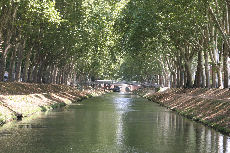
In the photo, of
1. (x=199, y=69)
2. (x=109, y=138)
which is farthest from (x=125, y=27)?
(x=109, y=138)

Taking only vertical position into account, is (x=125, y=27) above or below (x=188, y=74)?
above

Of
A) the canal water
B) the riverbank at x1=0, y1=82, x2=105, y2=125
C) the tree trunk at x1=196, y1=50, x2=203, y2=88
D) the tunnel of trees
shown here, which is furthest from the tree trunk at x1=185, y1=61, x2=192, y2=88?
the canal water

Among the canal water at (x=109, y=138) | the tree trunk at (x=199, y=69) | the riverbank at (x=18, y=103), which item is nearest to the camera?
the canal water at (x=109, y=138)

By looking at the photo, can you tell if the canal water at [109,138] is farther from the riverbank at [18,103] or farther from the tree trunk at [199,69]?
the tree trunk at [199,69]

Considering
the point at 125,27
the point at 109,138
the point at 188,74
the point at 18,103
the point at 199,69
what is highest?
the point at 125,27

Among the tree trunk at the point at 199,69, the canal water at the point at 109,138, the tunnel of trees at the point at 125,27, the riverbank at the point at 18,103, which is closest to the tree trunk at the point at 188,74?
the tunnel of trees at the point at 125,27

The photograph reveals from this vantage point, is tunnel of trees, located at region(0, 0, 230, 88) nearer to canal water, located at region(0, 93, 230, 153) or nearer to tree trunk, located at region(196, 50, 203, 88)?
tree trunk, located at region(196, 50, 203, 88)

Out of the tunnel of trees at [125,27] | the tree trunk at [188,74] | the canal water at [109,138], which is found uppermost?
the tunnel of trees at [125,27]

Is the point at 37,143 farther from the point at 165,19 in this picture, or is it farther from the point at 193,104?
the point at 165,19

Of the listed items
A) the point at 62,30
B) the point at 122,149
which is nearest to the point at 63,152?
the point at 122,149

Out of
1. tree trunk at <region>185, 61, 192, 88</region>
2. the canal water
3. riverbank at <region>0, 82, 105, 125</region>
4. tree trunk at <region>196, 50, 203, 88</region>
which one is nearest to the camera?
the canal water

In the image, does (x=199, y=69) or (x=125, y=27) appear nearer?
(x=125, y=27)

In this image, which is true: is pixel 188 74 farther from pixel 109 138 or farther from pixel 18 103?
pixel 109 138

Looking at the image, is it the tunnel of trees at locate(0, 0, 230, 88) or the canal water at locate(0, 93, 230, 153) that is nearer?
the canal water at locate(0, 93, 230, 153)
